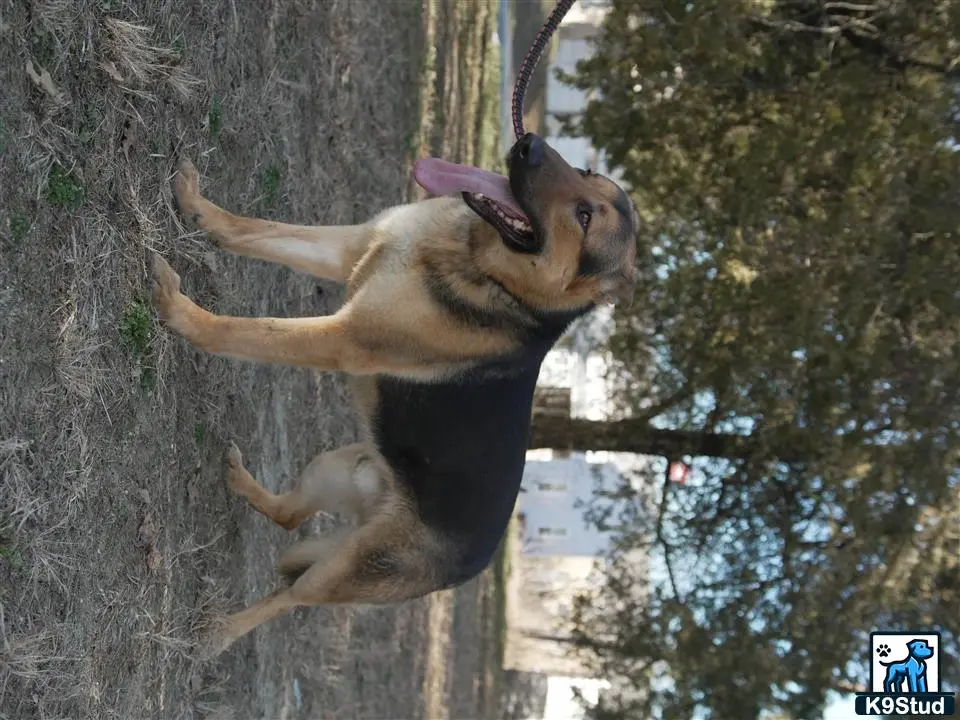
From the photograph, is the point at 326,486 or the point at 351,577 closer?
the point at 351,577

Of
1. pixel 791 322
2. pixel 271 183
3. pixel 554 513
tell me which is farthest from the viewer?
pixel 554 513

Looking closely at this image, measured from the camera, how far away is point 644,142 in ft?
31.2

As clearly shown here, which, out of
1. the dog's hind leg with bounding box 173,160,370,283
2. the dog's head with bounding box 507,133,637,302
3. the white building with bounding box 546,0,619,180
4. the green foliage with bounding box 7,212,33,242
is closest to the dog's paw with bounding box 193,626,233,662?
the dog's hind leg with bounding box 173,160,370,283

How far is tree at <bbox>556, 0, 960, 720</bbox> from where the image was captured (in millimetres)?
8133

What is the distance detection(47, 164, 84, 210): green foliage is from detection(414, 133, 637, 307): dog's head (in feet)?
5.30

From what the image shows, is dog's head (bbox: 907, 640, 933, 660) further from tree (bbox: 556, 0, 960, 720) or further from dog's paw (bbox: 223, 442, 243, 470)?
dog's paw (bbox: 223, 442, 243, 470)

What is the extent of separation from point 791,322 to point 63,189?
7.16 m

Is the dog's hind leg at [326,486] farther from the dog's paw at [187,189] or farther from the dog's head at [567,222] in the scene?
the dog's head at [567,222]

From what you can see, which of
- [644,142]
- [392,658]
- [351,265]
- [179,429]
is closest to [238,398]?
[179,429]

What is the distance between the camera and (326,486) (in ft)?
16.4

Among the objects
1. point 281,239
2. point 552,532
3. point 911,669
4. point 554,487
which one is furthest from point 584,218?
point 552,532

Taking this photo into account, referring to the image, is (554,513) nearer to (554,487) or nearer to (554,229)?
(554,487)

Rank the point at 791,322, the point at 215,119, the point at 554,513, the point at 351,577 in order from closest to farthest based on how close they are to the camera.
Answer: the point at 351,577
the point at 215,119
the point at 791,322
the point at 554,513

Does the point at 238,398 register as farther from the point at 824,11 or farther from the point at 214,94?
the point at 824,11
